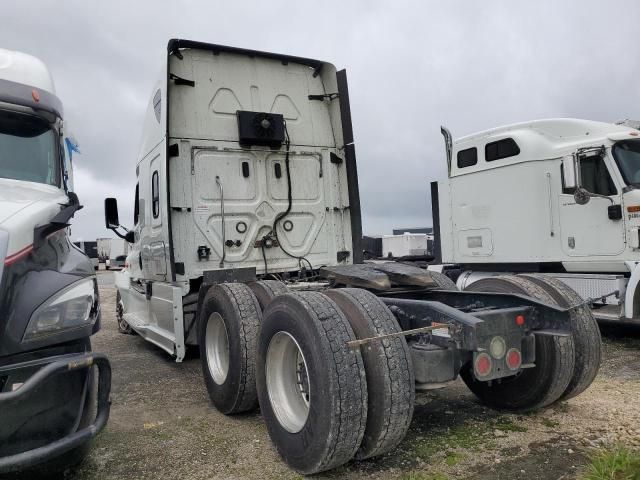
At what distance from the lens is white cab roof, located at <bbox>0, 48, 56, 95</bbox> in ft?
12.8

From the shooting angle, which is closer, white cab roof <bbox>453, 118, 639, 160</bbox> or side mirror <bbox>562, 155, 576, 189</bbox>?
side mirror <bbox>562, 155, 576, 189</bbox>

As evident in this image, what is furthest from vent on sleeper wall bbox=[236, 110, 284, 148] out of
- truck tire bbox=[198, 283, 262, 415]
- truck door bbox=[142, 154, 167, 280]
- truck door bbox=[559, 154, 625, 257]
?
truck door bbox=[559, 154, 625, 257]

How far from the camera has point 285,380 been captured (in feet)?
12.0

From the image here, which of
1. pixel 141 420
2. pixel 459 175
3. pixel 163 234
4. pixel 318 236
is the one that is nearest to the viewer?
pixel 141 420

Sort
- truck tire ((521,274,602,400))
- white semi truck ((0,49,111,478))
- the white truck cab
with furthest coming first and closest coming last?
the white truck cab, truck tire ((521,274,602,400)), white semi truck ((0,49,111,478))

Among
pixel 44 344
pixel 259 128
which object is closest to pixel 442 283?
pixel 259 128

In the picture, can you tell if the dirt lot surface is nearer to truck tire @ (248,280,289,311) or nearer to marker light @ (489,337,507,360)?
marker light @ (489,337,507,360)

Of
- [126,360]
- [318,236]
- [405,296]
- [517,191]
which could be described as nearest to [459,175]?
[517,191]

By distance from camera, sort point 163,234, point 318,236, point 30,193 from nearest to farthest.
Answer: point 30,193 → point 163,234 → point 318,236

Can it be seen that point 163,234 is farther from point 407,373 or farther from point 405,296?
point 407,373

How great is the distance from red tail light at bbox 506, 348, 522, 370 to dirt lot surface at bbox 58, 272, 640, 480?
624 millimetres

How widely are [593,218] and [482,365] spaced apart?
5.13 meters

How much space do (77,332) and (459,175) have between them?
7450 mm

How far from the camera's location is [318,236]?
6418mm
